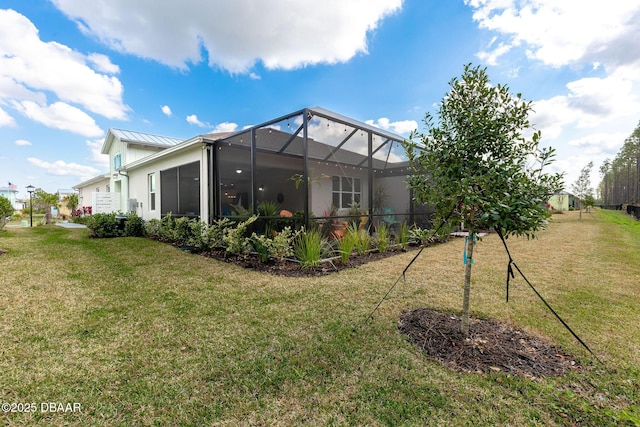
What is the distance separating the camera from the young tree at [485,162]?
207cm

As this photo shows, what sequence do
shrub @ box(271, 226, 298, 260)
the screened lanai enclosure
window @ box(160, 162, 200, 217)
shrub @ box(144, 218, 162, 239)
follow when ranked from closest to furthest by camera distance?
shrub @ box(271, 226, 298, 260) < the screened lanai enclosure < window @ box(160, 162, 200, 217) < shrub @ box(144, 218, 162, 239)

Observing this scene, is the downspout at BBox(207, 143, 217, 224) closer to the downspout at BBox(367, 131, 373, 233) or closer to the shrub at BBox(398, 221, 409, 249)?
the downspout at BBox(367, 131, 373, 233)

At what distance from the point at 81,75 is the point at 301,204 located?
13.0 m

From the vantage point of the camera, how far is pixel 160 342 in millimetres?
2455

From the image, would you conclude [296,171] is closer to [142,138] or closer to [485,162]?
[485,162]

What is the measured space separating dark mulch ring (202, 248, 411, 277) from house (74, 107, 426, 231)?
98cm

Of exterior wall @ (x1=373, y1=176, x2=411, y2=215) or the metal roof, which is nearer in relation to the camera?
exterior wall @ (x1=373, y1=176, x2=411, y2=215)

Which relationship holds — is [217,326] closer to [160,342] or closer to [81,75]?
[160,342]

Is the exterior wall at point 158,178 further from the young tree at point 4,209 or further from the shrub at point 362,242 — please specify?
the shrub at point 362,242

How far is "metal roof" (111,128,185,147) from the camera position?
42.5ft

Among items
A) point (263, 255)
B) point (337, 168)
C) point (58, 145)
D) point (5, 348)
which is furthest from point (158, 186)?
point (58, 145)

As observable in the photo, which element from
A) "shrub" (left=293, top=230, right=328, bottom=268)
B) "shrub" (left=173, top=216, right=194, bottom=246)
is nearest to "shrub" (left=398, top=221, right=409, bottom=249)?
"shrub" (left=293, top=230, right=328, bottom=268)

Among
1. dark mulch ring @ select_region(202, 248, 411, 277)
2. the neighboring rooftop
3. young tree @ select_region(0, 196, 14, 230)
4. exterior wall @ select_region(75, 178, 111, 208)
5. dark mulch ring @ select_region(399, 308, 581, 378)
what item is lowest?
dark mulch ring @ select_region(399, 308, 581, 378)

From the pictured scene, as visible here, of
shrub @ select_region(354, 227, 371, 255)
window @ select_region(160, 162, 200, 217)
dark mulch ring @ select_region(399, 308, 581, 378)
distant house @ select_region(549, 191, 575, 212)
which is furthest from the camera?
distant house @ select_region(549, 191, 575, 212)
